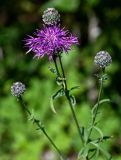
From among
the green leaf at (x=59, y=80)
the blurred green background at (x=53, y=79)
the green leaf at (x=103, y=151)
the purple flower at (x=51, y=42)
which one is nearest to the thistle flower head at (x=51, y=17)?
the purple flower at (x=51, y=42)

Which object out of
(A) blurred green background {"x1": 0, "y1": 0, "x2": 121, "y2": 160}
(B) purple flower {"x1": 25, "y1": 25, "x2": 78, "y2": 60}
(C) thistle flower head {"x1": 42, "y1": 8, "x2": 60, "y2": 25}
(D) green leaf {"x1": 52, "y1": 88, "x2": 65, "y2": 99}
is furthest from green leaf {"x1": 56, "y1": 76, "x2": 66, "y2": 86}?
(A) blurred green background {"x1": 0, "y1": 0, "x2": 121, "y2": 160}

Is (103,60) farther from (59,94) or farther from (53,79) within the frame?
(53,79)

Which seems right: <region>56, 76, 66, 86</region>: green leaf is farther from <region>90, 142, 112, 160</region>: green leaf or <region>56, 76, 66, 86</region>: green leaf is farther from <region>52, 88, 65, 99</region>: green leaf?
<region>90, 142, 112, 160</region>: green leaf

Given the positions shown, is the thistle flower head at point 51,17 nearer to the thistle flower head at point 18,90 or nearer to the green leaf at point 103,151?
the thistle flower head at point 18,90

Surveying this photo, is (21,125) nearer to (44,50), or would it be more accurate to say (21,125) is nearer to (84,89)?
(84,89)

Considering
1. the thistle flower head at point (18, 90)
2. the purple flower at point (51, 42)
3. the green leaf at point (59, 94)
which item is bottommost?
the green leaf at point (59, 94)
